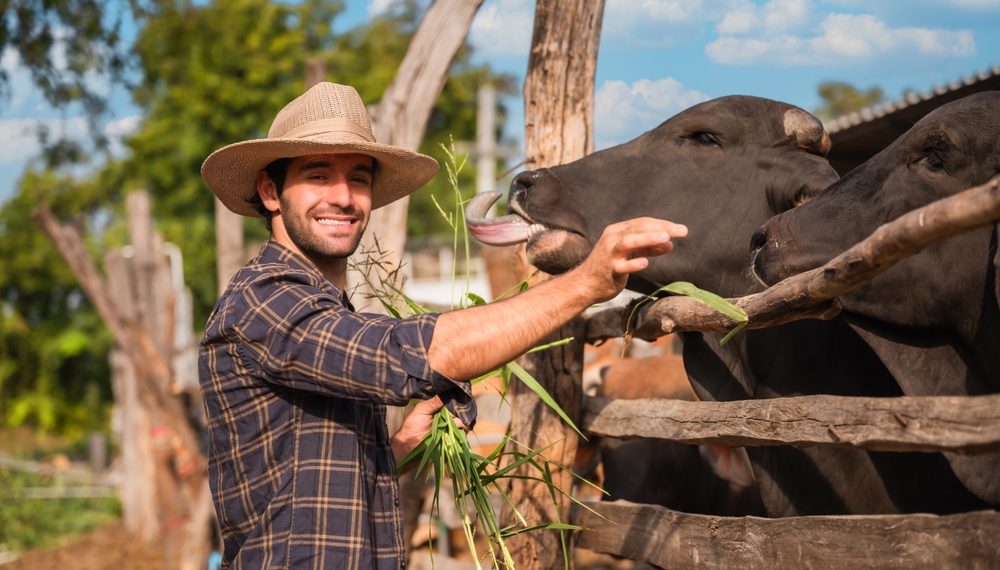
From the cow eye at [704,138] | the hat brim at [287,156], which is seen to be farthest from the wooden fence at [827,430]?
the hat brim at [287,156]

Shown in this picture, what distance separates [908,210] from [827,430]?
0.67 meters

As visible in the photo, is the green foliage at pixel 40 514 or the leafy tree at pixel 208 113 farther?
the leafy tree at pixel 208 113

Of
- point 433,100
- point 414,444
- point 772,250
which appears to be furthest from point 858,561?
point 433,100

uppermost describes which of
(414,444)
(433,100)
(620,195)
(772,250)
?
(433,100)

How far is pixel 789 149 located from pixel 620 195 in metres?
0.59

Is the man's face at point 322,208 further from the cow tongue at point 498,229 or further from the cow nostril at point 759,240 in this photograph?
the cow nostril at point 759,240

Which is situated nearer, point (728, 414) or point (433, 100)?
point (728, 414)

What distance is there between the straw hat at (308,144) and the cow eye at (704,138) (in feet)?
2.92

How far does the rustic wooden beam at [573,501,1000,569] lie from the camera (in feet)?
8.22

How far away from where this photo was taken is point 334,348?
2.65 meters

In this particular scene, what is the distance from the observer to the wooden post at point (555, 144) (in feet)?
13.5

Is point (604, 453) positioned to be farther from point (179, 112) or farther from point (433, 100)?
point (179, 112)

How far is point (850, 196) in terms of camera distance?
3.12 m

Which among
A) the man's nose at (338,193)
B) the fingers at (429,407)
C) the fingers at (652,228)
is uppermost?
the man's nose at (338,193)
